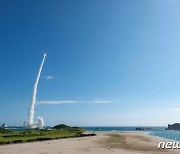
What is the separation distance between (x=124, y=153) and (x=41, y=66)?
59962mm

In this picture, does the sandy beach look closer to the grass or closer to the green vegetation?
the grass

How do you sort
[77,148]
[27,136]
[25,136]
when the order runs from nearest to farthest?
[77,148] → [27,136] → [25,136]

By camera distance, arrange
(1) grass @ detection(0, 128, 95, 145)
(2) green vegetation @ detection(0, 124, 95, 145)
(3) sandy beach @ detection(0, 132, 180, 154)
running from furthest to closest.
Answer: (2) green vegetation @ detection(0, 124, 95, 145) < (1) grass @ detection(0, 128, 95, 145) < (3) sandy beach @ detection(0, 132, 180, 154)

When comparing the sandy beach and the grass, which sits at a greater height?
the grass

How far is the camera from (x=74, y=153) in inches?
1698

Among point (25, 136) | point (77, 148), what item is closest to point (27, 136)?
point (25, 136)

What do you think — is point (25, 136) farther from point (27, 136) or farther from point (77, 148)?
point (77, 148)

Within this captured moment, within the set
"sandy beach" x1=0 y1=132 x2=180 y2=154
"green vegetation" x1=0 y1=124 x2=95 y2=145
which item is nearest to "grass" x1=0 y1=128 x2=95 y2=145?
"green vegetation" x1=0 y1=124 x2=95 y2=145

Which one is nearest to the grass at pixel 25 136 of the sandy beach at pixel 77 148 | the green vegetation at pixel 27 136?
the green vegetation at pixel 27 136

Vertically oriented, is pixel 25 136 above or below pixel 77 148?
above

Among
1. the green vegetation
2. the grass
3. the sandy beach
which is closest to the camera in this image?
the sandy beach

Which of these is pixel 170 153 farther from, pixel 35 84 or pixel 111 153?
pixel 35 84

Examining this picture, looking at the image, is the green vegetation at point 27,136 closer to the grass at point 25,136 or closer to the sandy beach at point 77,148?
the grass at point 25,136

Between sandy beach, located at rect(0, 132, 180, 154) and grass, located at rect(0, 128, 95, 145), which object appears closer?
sandy beach, located at rect(0, 132, 180, 154)
